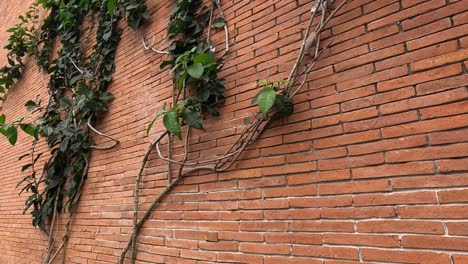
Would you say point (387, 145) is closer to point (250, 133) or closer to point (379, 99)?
point (379, 99)

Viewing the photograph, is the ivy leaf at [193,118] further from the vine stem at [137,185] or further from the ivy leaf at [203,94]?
the vine stem at [137,185]

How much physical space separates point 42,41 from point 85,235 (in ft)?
11.8

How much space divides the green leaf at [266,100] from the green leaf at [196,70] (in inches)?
20.6

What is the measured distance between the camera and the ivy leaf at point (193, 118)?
2312mm

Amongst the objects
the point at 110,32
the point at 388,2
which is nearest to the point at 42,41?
the point at 110,32

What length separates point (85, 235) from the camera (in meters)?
3.32

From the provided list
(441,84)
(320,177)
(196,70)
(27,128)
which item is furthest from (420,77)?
(27,128)

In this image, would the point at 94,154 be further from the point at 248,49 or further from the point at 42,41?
the point at 42,41

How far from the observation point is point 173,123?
224 centimetres

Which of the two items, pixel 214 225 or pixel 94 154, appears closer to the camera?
pixel 214 225

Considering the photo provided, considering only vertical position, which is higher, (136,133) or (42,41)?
(42,41)

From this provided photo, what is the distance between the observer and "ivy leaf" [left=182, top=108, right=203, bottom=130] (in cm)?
231

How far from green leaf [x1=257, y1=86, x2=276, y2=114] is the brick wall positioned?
207 millimetres

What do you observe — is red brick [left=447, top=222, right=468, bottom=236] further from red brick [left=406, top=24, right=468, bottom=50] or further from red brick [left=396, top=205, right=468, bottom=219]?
red brick [left=406, top=24, right=468, bottom=50]
